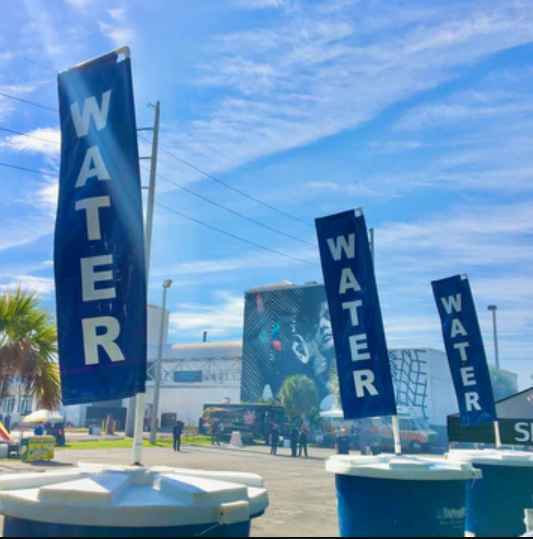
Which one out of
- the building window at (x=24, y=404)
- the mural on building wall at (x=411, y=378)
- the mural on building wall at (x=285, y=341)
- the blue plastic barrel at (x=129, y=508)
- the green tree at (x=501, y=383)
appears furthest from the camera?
the mural on building wall at (x=285, y=341)

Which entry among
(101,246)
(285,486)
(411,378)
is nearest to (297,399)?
(411,378)

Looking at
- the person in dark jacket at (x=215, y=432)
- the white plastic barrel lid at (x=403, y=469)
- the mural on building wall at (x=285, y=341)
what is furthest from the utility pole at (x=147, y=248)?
the mural on building wall at (x=285, y=341)

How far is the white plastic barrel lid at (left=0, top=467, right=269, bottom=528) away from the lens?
10.5 ft

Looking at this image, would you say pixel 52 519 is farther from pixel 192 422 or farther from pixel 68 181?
pixel 192 422

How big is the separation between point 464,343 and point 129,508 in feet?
27.7

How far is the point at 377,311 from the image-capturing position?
22.9ft

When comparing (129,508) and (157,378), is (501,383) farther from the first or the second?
(129,508)

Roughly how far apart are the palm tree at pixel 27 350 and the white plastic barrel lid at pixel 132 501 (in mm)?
6846

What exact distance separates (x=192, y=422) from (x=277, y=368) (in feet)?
38.2

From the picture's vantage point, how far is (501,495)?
28.7 feet

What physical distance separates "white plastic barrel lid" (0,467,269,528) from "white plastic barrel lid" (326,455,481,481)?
2.07 m

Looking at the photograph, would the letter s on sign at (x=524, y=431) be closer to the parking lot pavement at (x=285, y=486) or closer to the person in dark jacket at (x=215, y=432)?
the parking lot pavement at (x=285, y=486)

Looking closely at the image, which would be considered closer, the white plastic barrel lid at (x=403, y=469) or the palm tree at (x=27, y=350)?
the white plastic barrel lid at (x=403, y=469)

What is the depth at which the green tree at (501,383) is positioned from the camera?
64438 millimetres
